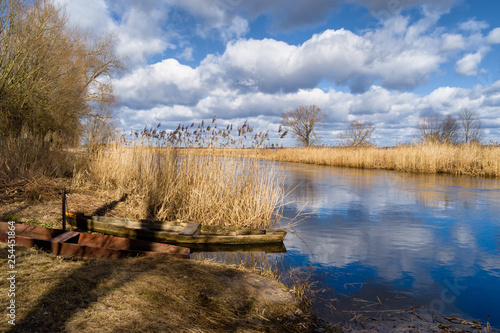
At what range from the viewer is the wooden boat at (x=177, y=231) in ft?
18.0

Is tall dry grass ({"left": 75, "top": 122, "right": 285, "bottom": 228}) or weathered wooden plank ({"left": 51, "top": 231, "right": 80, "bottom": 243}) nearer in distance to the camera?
weathered wooden plank ({"left": 51, "top": 231, "right": 80, "bottom": 243})

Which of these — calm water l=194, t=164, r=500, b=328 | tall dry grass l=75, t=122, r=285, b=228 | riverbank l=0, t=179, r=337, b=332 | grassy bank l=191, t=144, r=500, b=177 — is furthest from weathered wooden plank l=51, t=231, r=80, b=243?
grassy bank l=191, t=144, r=500, b=177

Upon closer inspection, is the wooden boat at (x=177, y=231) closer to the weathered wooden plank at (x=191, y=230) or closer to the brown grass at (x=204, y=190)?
the weathered wooden plank at (x=191, y=230)

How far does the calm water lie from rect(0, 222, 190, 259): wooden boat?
3.56 ft

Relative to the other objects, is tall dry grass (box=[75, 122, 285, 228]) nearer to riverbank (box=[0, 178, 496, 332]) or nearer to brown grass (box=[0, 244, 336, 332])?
riverbank (box=[0, 178, 496, 332])

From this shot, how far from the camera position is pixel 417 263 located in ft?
16.6

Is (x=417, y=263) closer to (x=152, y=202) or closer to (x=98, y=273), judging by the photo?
(x=98, y=273)

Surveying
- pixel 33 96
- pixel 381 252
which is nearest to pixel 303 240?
pixel 381 252

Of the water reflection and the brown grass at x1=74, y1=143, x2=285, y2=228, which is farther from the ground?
the brown grass at x1=74, y1=143, x2=285, y2=228

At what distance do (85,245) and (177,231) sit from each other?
1.99 metres

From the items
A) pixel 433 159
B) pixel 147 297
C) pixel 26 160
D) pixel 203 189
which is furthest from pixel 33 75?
pixel 433 159

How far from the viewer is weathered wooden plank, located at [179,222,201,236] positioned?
5.38 m

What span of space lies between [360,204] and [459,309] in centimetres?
621

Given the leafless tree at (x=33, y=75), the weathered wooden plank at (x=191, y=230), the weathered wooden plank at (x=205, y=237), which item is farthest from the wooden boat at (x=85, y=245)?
the leafless tree at (x=33, y=75)
